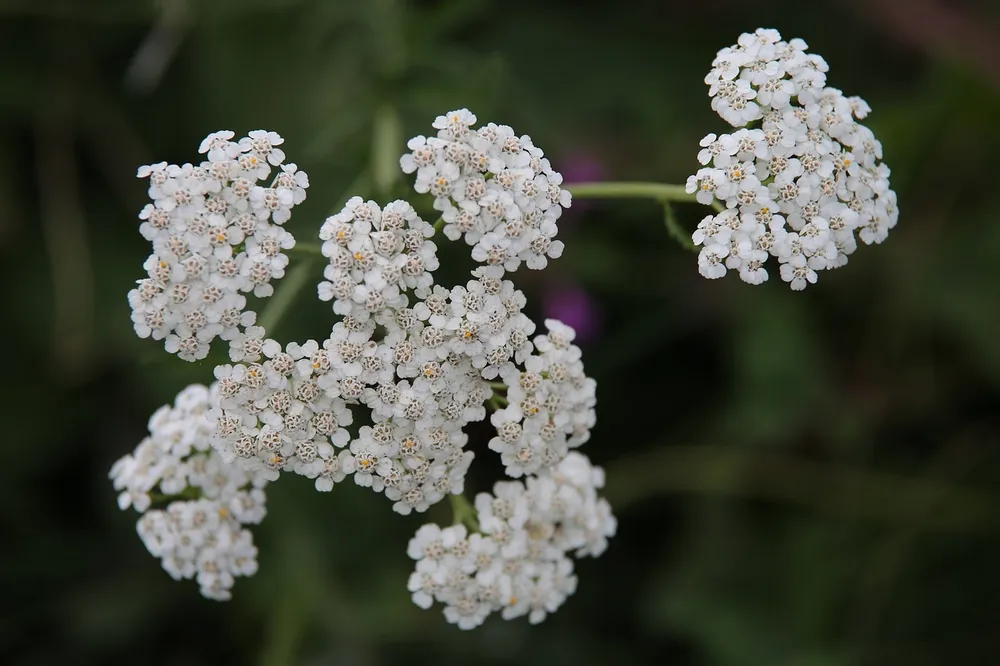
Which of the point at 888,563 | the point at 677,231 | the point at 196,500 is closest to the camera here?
the point at 677,231

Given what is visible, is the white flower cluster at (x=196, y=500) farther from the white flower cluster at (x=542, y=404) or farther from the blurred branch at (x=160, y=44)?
the blurred branch at (x=160, y=44)

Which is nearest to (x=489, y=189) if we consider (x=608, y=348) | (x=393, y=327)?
(x=393, y=327)

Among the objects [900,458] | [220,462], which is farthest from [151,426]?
[900,458]

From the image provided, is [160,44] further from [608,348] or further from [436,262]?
[436,262]

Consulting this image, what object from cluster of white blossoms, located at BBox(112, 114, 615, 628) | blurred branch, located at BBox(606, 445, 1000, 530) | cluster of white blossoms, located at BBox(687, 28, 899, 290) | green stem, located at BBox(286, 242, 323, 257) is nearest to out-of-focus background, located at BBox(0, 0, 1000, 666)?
blurred branch, located at BBox(606, 445, 1000, 530)

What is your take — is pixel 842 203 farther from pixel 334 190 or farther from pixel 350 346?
pixel 334 190

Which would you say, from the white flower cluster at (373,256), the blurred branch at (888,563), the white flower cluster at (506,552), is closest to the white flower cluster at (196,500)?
the white flower cluster at (506,552)

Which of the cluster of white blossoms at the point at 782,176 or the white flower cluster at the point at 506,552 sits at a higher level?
the cluster of white blossoms at the point at 782,176
